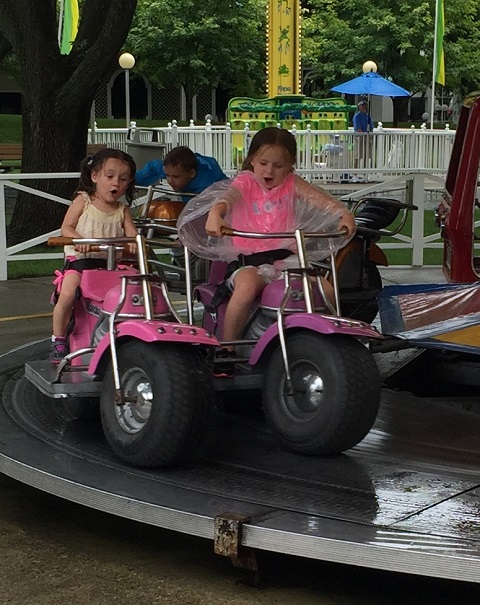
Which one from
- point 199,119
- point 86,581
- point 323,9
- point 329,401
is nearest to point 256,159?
point 329,401

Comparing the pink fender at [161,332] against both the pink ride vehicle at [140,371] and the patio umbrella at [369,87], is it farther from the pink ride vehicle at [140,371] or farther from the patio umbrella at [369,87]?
the patio umbrella at [369,87]

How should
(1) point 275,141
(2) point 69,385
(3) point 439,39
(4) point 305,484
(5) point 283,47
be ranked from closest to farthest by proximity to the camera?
(4) point 305,484 → (2) point 69,385 → (1) point 275,141 → (3) point 439,39 → (5) point 283,47

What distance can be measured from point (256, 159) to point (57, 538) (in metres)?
2.09

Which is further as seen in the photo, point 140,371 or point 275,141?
point 275,141

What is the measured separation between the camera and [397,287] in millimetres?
7098

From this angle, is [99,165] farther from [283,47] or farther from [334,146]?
[283,47]

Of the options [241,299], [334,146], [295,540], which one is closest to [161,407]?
[241,299]

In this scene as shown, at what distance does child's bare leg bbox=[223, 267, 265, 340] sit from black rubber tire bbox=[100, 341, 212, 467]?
51 centimetres

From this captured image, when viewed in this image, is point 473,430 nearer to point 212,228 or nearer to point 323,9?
point 212,228

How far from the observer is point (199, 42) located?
141ft

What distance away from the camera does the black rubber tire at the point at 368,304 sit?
7.69 m

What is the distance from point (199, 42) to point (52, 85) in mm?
30156

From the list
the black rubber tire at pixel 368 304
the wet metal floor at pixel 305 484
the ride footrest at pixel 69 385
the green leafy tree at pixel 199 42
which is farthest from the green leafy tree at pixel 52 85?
the green leafy tree at pixel 199 42

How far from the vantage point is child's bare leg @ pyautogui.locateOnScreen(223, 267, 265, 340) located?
212 inches
